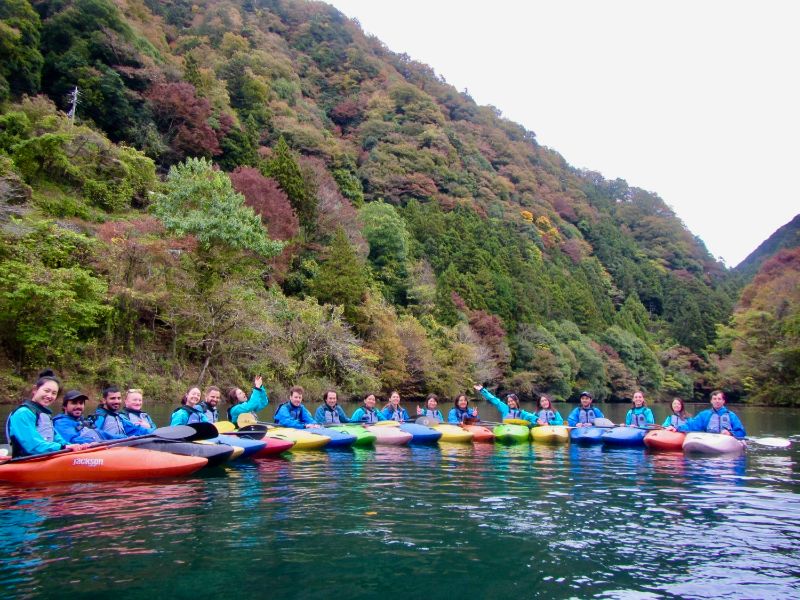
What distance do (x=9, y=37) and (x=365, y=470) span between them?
92.4ft

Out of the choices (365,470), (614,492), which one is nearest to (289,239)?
(365,470)

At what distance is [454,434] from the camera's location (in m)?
13.6

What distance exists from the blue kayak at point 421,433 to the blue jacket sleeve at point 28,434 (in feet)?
22.7

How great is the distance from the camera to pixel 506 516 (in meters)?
6.32

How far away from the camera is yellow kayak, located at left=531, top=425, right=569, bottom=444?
45.0 feet

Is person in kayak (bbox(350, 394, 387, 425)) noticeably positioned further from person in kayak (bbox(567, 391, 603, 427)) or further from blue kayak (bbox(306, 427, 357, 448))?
person in kayak (bbox(567, 391, 603, 427))

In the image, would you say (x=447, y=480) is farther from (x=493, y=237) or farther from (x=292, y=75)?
(x=292, y=75)

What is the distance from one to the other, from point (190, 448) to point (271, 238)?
2130cm

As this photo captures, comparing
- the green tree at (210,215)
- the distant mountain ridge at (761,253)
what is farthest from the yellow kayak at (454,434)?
the distant mountain ridge at (761,253)

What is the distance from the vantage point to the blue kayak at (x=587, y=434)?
1325cm

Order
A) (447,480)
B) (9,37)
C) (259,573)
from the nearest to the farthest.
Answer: (259,573)
(447,480)
(9,37)

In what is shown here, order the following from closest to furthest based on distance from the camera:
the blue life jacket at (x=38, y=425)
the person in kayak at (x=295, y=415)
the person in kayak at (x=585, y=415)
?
the blue life jacket at (x=38, y=425) → the person in kayak at (x=295, y=415) → the person in kayak at (x=585, y=415)

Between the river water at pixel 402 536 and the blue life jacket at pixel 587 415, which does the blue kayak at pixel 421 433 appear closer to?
the river water at pixel 402 536

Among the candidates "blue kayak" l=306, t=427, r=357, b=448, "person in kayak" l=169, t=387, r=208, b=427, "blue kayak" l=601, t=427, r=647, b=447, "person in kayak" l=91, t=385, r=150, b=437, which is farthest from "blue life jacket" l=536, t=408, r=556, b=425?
"person in kayak" l=91, t=385, r=150, b=437
